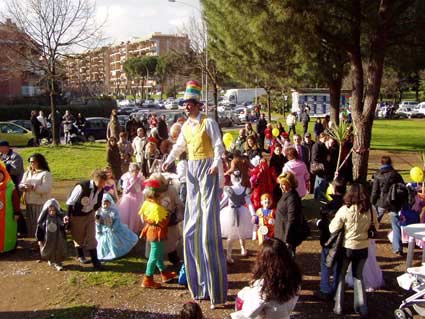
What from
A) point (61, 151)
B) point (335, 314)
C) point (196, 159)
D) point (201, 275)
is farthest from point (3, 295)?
point (61, 151)

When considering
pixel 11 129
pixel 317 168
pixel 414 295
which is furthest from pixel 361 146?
pixel 11 129

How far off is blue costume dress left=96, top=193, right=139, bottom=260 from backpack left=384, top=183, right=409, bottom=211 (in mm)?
4188

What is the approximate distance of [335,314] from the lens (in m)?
5.71

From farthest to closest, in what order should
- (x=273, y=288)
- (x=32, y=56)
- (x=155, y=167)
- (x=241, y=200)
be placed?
1. (x=32, y=56)
2. (x=155, y=167)
3. (x=241, y=200)
4. (x=273, y=288)

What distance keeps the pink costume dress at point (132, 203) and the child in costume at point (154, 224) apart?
2.33 metres

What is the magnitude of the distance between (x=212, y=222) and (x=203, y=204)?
24cm

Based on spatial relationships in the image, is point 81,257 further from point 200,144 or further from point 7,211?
point 200,144

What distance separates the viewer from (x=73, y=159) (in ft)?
62.6

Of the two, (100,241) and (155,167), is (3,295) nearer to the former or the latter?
(100,241)

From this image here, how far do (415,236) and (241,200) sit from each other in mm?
2687

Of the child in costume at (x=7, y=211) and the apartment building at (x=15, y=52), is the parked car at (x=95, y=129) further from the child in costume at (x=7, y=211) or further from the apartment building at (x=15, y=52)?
the child in costume at (x=7, y=211)

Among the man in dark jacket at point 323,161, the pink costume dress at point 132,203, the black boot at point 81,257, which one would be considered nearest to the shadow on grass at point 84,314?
the black boot at point 81,257

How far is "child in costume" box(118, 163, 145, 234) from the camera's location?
29.0 feet

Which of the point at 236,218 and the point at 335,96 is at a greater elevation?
the point at 335,96
